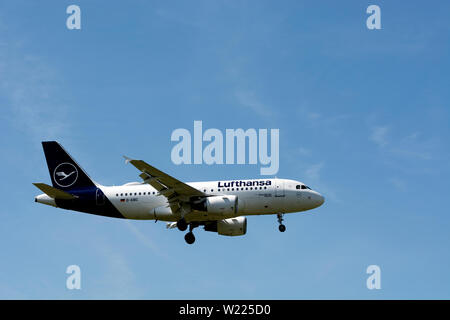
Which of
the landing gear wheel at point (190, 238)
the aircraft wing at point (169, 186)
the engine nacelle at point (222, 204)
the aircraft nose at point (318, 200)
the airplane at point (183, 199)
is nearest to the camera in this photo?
the aircraft wing at point (169, 186)

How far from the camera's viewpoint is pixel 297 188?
54656mm

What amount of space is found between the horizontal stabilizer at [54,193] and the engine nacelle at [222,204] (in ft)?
39.3

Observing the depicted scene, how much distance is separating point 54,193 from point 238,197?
1523 centimetres

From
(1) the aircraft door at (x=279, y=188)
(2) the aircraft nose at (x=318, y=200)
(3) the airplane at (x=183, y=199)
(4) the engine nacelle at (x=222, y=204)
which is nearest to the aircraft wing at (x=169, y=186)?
(3) the airplane at (x=183, y=199)

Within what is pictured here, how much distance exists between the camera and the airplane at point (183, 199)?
53469 millimetres

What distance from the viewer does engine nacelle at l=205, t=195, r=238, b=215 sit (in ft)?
174

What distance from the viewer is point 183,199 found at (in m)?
54.4

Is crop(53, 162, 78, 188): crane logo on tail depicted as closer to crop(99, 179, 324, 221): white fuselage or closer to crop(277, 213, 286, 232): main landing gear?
crop(99, 179, 324, 221): white fuselage

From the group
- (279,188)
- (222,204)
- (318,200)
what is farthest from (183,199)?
(318,200)

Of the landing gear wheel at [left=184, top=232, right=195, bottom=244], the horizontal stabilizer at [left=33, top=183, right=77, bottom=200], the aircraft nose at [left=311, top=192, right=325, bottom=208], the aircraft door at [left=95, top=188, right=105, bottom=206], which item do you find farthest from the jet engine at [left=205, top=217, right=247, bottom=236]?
the horizontal stabilizer at [left=33, top=183, right=77, bottom=200]

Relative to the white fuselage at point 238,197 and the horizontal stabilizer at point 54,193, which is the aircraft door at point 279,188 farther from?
the horizontal stabilizer at point 54,193
